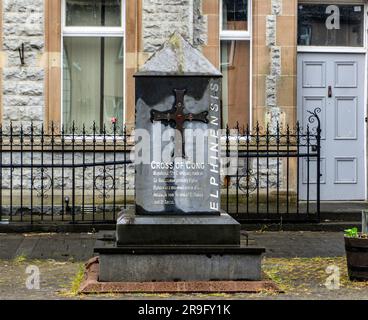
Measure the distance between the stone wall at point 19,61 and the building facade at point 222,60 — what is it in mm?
16

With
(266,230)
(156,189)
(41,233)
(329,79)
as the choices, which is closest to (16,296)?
(156,189)

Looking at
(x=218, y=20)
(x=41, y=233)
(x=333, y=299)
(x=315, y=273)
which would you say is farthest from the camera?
(x=218, y=20)

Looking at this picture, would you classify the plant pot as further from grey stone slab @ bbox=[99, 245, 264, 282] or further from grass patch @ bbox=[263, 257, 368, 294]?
grey stone slab @ bbox=[99, 245, 264, 282]

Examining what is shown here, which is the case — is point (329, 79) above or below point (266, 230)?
above

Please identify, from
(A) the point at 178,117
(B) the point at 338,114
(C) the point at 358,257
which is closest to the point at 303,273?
(C) the point at 358,257

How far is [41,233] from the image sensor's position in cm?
1195

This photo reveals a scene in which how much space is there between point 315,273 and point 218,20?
6.13m

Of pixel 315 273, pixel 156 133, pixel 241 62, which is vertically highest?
pixel 241 62

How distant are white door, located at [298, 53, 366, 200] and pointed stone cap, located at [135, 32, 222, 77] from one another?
595 centimetres

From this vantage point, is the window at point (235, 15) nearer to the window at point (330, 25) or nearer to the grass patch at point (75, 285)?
the window at point (330, 25)

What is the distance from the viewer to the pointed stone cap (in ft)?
28.1

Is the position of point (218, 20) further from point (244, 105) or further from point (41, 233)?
point (41, 233)

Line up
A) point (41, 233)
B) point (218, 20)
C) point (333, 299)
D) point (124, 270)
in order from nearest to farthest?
point (333, 299) < point (124, 270) < point (41, 233) < point (218, 20)

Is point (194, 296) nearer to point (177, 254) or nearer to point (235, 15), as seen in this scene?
point (177, 254)
